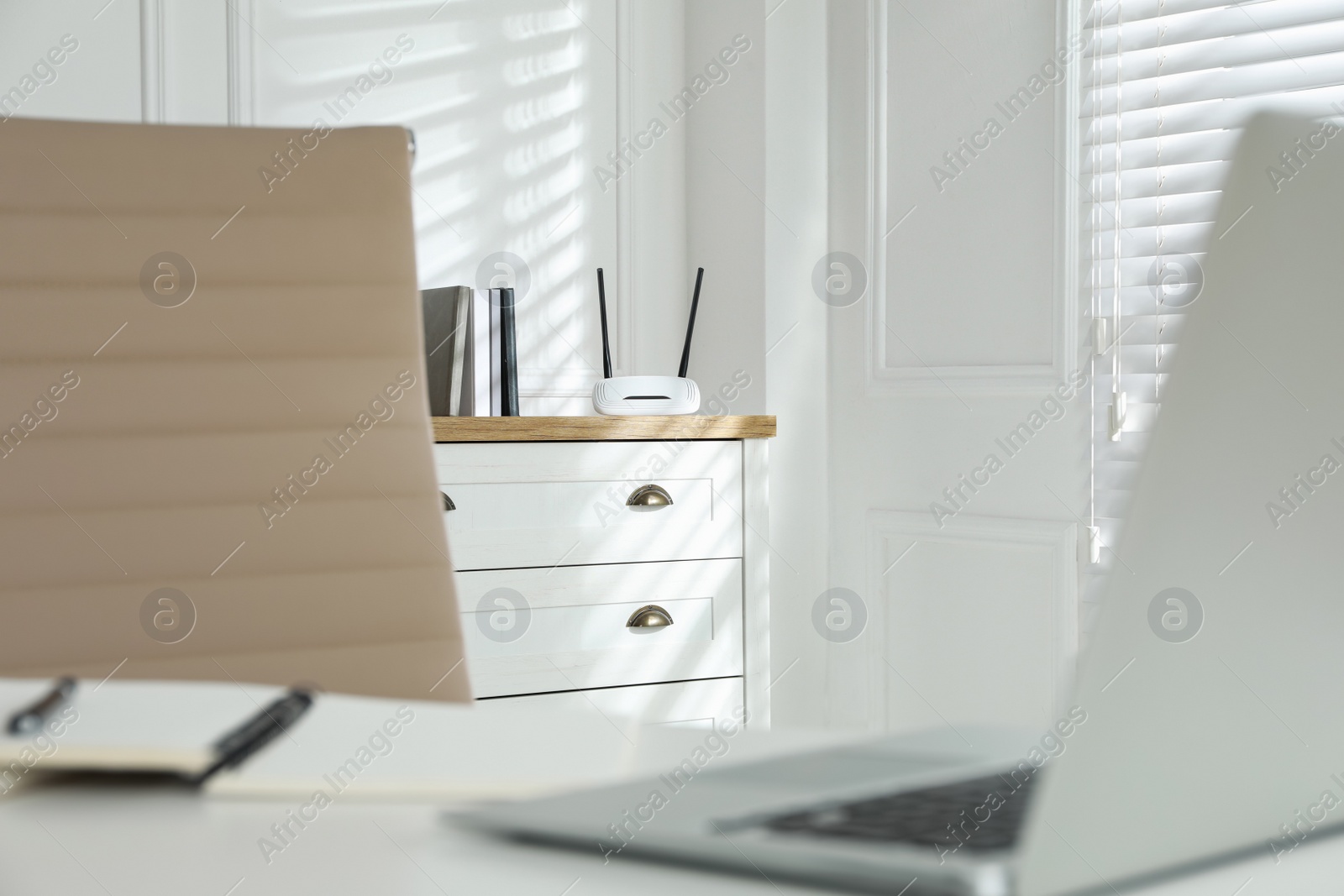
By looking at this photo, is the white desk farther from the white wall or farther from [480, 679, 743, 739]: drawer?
the white wall

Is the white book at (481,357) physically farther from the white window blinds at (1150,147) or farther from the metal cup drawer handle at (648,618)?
the white window blinds at (1150,147)

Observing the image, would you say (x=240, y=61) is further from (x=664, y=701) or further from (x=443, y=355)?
(x=664, y=701)

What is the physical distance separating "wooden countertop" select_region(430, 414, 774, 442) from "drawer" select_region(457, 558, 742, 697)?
213 millimetres

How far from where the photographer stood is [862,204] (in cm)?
251

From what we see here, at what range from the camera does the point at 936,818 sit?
342 millimetres

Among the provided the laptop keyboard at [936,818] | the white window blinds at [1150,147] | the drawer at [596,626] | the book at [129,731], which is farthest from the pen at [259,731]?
the white window blinds at [1150,147]

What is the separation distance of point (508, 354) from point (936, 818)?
1.84 m

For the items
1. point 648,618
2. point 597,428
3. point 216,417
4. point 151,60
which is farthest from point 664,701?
point 151,60

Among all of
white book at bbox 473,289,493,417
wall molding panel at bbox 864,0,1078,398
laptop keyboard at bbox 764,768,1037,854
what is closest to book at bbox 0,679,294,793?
laptop keyboard at bbox 764,768,1037,854

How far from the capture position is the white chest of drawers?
71.4 inches

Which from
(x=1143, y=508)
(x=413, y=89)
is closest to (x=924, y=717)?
(x=413, y=89)

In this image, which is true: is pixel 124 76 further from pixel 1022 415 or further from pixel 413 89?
pixel 1022 415

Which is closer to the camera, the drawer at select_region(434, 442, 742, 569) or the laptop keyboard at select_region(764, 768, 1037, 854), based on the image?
the laptop keyboard at select_region(764, 768, 1037, 854)

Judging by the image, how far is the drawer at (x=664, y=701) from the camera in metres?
1.87
